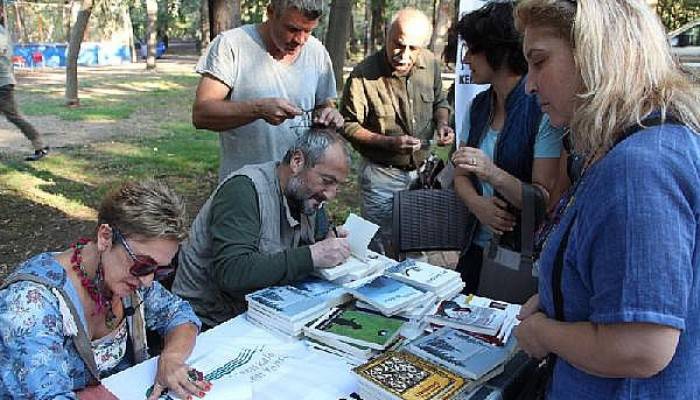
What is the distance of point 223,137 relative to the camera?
115 inches

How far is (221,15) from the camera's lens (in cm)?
450

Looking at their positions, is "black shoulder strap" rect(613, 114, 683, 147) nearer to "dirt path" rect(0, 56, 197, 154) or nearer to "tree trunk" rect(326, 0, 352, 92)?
"tree trunk" rect(326, 0, 352, 92)

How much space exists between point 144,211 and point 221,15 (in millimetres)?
3248

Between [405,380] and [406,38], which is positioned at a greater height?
[406,38]

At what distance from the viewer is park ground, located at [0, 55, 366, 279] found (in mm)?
5176

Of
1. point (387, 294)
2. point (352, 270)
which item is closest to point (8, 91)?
point (352, 270)

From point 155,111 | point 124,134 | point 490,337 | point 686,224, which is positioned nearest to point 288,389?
point 490,337

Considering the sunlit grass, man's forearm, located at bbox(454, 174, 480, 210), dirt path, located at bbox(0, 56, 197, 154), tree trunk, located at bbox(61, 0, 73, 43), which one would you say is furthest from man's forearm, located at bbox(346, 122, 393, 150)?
tree trunk, located at bbox(61, 0, 73, 43)

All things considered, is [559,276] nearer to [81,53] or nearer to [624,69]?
[624,69]

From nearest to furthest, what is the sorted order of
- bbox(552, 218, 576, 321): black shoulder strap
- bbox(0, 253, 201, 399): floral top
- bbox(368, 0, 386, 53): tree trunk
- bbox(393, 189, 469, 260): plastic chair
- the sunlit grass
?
bbox(552, 218, 576, 321): black shoulder strap
bbox(0, 253, 201, 399): floral top
bbox(393, 189, 469, 260): plastic chair
the sunlit grass
bbox(368, 0, 386, 53): tree trunk

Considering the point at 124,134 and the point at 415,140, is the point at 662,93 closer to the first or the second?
the point at 415,140

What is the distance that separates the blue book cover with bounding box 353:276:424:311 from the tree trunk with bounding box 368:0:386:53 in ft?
60.8

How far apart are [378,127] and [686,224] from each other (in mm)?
2605

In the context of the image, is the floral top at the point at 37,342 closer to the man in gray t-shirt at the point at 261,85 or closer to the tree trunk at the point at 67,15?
the man in gray t-shirt at the point at 261,85
